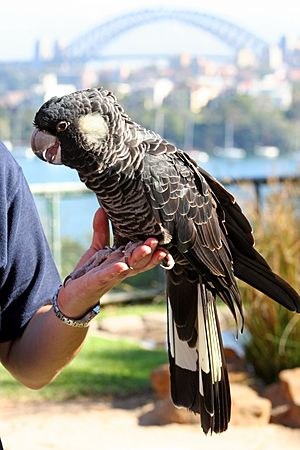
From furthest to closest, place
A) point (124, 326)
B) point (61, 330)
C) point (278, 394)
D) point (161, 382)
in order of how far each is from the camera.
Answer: point (124, 326) → point (161, 382) → point (278, 394) → point (61, 330)

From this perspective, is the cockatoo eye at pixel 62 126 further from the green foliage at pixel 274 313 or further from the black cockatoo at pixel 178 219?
the green foliage at pixel 274 313

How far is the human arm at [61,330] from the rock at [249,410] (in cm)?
219

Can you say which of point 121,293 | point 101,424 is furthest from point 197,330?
point 121,293

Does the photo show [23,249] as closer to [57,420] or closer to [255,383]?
[57,420]

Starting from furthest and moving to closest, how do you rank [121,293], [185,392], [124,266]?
[121,293], [185,392], [124,266]

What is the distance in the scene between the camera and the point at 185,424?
13.6 feet

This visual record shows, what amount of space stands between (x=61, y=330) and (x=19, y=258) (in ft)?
0.68

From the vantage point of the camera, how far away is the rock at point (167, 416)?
4.14m

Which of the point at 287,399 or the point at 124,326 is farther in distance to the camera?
the point at 124,326

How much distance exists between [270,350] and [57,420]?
4.19 ft

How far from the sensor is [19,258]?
198cm

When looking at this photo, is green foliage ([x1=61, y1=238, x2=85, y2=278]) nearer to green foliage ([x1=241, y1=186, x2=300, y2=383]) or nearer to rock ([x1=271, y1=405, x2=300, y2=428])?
green foliage ([x1=241, y1=186, x2=300, y2=383])

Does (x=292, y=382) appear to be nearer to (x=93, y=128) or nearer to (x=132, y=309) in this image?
(x=93, y=128)

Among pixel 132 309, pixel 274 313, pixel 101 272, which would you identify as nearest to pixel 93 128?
pixel 101 272
